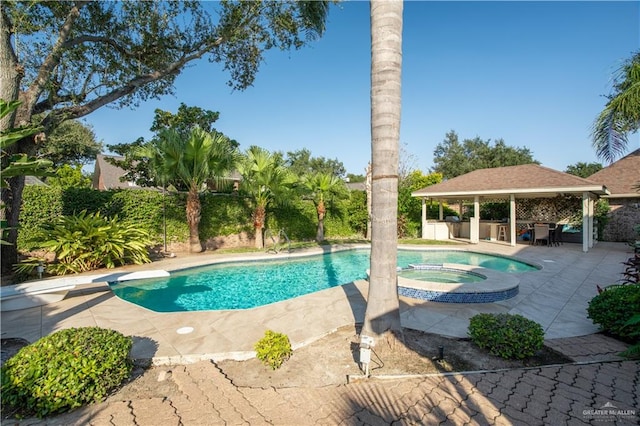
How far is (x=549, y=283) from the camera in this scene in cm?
859

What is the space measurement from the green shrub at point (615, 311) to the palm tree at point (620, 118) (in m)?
6.52

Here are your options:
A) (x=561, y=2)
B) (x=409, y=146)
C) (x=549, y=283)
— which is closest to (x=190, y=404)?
(x=549, y=283)

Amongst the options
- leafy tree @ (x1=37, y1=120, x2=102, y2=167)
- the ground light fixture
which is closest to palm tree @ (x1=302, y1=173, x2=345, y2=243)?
the ground light fixture

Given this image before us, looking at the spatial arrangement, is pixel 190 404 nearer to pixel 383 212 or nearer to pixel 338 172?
pixel 383 212

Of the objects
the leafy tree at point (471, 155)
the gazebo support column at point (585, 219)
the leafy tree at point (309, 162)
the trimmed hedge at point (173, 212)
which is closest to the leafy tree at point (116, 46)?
the trimmed hedge at point (173, 212)

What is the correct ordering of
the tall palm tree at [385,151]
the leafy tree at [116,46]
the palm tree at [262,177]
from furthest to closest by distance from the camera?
the palm tree at [262,177] < the leafy tree at [116,46] < the tall palm tree at [385,151]

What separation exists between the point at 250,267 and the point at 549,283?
1021 cm

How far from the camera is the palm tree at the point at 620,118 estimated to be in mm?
8664

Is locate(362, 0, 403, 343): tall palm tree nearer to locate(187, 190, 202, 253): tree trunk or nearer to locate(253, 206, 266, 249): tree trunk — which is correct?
locate(187, 190, 202, 253): tree trunk

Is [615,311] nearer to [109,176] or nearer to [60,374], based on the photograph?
[60,374]

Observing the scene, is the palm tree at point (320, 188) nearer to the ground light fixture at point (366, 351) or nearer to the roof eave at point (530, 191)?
the roof eave at point (530, 191)

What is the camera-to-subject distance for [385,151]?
4312mm

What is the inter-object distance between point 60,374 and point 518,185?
1779cm

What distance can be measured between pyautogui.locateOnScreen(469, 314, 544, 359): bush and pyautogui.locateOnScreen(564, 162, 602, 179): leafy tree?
4974cm
